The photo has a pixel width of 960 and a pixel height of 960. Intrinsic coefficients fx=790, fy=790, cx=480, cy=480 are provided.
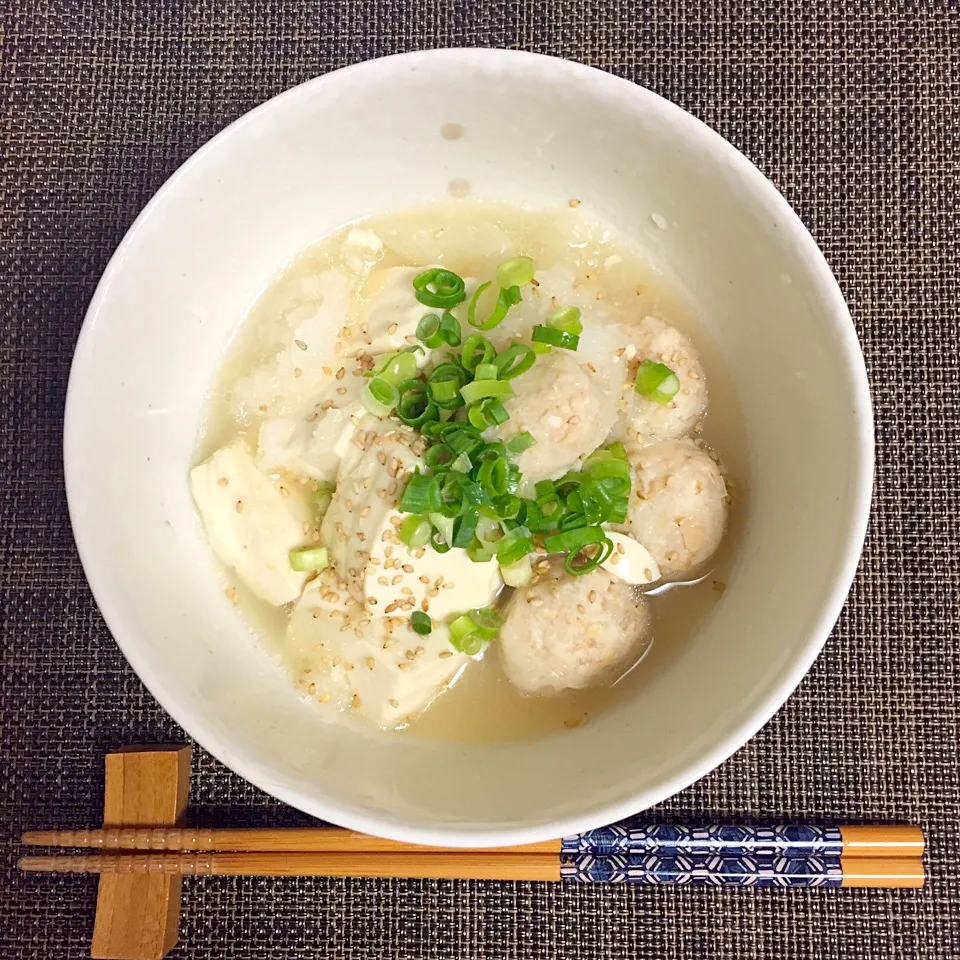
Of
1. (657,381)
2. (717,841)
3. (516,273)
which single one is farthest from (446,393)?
(717,841)

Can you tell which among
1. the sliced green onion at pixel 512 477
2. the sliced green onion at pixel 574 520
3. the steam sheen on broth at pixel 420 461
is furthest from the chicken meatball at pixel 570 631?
the sliced green onion at pixel 512 477

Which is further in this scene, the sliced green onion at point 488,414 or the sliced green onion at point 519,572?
the sliced green onion at point 519,572

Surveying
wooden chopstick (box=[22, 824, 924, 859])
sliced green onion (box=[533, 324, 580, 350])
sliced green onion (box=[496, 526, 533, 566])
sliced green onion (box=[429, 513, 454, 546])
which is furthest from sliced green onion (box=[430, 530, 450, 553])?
wooden chopstick (box=[22, 824, 924, 859])

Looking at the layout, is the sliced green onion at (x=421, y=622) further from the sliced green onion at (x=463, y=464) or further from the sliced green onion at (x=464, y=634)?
the sliced green onion at (x=463, y=464)

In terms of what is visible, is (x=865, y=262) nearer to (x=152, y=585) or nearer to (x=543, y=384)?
(x=543, y=384)

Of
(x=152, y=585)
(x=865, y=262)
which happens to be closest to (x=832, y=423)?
(x=865, y=262)
